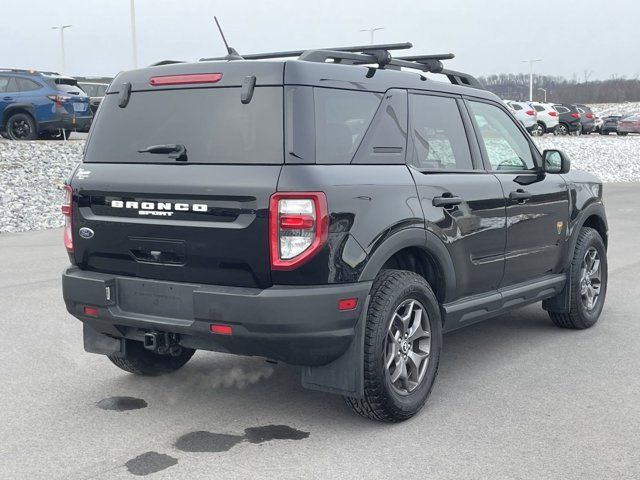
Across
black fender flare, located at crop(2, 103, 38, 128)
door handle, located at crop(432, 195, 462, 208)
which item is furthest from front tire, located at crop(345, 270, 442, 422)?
black fender flare, located at crop(2, 103, 38, 128)

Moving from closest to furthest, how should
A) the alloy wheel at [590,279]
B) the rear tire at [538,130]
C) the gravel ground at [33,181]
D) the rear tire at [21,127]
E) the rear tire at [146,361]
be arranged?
the rear tire at [146,361], the alloy wheel at [590,279], the gravel ground at [33,181], the rear tire at [21,127], the rear tire at [538,130]

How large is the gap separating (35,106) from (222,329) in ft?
58.6

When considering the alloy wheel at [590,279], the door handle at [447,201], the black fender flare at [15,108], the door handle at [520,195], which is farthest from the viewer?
the black fender flare at [15,108]

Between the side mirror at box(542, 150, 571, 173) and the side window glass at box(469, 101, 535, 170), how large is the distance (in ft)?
0.32

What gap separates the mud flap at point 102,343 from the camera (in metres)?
5.01

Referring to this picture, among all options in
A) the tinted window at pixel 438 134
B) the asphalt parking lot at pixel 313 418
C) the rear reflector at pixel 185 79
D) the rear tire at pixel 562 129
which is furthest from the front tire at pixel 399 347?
the rear tire at pixel 562 129

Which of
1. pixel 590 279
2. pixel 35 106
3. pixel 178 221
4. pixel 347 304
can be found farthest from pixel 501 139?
pixel 35 106

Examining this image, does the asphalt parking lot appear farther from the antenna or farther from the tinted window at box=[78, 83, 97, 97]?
the tinted window at box=[78, 83, 97, 97]

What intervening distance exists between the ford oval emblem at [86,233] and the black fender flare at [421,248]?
151 cm

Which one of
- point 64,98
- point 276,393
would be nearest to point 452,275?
point 276,393

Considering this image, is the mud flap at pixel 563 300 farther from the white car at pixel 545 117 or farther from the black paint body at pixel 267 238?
the white car at pixel 545 117

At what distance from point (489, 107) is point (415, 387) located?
2.22m

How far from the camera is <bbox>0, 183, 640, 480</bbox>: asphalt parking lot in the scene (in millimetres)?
4051

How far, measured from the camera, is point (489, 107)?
6.02 metres
